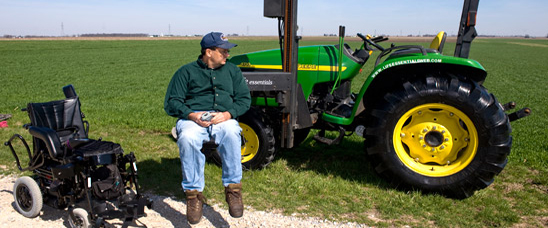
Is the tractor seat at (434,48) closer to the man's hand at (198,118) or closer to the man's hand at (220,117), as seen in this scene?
the man's hand at (220,117)

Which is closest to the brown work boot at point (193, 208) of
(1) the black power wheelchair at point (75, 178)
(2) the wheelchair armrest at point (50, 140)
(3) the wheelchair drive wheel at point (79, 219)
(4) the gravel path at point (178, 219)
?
(4) the gravel path at point (178, 219)

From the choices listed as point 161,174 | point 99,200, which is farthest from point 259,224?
point 161,174

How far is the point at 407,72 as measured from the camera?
14.0 feet

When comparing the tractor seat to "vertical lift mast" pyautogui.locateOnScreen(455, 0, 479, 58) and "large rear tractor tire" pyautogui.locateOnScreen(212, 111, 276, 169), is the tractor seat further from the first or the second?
"large rear tractor tire" pyautogui.locateOnScreen(212, 111, 276, 169)

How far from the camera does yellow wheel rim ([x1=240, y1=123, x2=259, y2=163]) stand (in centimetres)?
487

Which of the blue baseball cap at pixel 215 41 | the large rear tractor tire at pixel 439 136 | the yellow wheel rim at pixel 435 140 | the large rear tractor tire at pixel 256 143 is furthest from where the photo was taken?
the large rear tractor tire at pixel 256 143

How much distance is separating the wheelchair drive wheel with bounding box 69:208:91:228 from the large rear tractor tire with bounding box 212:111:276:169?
1737mm

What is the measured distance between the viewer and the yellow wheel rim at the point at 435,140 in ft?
13.1

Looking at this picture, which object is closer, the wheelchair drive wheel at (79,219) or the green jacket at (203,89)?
the wheelchair drive wheel at (79,219)

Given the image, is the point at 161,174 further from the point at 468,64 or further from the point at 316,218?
the point at 468,64

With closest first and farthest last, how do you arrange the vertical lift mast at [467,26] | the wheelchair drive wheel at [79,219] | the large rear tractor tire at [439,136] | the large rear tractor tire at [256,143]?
the wheelchair drive wheel at [79,219], the large rear tractor tire at [439,136], the vertical lift mast at [467,26], the large rear tractor tire at [256,143]

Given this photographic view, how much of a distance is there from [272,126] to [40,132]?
2436mm

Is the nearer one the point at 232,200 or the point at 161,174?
the point at 232,200

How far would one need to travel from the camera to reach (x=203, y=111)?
147 inches
